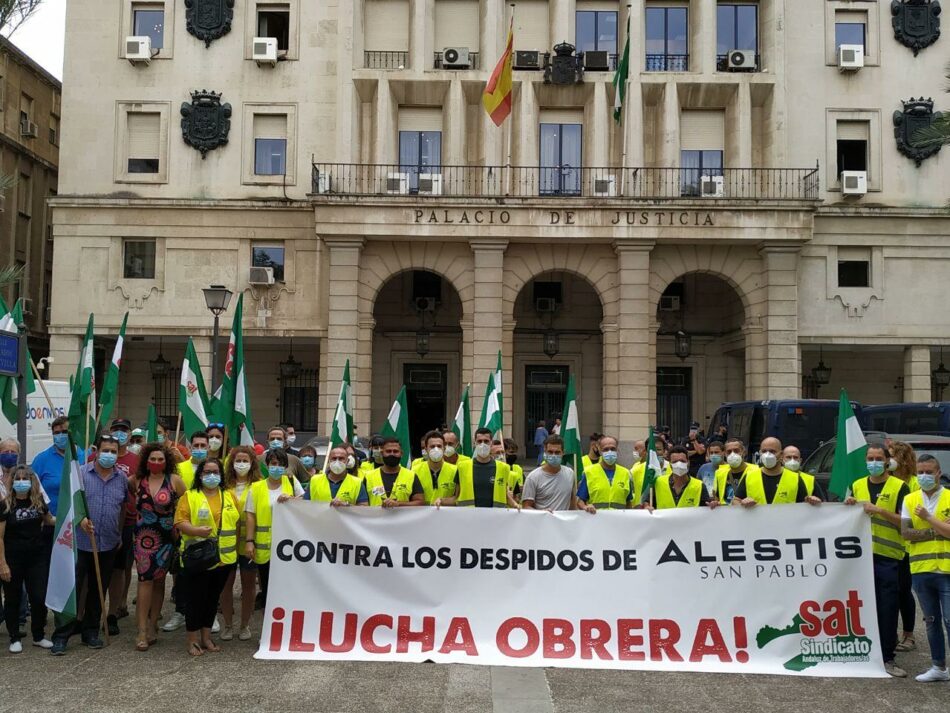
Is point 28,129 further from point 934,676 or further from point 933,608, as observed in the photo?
point 934,676

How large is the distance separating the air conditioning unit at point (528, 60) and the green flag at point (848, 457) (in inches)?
749

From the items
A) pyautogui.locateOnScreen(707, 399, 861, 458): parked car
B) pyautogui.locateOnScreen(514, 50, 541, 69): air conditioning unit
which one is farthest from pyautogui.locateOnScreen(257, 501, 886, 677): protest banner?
pyautogui.locateOnScreen(514, 50, 541, 69): air conditioning unit

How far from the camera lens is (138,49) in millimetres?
25422

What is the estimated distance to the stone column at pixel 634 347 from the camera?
78.2 ft

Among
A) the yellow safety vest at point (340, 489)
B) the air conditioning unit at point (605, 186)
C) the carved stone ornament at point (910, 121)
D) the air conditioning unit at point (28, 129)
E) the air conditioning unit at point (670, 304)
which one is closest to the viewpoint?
the yellow safety vest at point (340, 489)

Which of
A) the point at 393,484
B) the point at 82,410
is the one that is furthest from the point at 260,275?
the point at 393,484

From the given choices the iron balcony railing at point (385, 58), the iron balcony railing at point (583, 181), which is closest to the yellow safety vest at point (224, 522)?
the iron balcony railing at point (583, 181)

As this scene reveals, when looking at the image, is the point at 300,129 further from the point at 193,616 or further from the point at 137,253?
the point at 193,616

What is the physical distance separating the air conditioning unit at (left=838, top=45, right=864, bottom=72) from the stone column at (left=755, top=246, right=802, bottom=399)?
597 centimetres

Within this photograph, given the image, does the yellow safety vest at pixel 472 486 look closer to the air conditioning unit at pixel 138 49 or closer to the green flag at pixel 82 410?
the green flag at pixel 82 410

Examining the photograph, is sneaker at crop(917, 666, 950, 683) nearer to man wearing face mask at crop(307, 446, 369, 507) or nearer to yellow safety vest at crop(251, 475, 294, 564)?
man wearing face mask at crop(307, 446, 369, 507)

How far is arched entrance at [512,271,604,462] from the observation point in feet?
92.6

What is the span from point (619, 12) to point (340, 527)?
870 inches

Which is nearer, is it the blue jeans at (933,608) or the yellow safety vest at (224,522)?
the blue jeans at (933,608)
